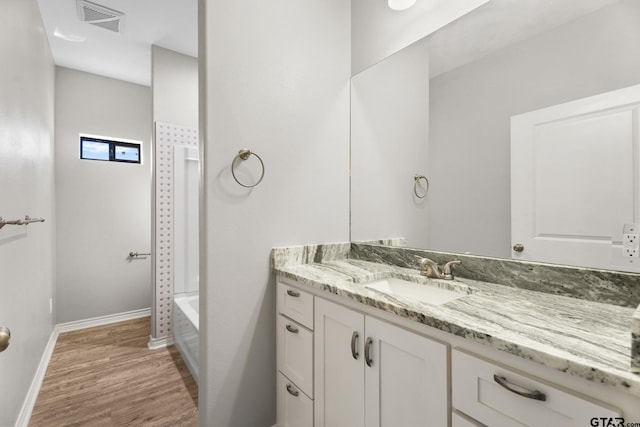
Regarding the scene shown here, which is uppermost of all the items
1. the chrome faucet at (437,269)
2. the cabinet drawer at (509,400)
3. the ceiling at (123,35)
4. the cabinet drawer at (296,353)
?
the ceiling at (123,35)

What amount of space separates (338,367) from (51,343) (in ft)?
10.0

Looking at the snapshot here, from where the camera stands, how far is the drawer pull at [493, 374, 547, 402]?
2.00 ft

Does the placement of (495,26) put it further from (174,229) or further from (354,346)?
(174,229)

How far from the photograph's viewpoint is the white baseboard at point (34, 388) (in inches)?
67.7

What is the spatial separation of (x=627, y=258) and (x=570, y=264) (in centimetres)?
14

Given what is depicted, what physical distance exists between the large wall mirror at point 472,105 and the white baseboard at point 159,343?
6.91ft

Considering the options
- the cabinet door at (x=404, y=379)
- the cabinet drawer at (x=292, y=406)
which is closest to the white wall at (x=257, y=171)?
the cabinet drawer at (x=292, y=406)

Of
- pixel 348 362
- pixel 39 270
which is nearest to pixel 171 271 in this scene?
pixel 39 270

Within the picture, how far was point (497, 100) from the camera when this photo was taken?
47.7 inches

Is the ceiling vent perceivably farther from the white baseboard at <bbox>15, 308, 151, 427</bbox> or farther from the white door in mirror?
the white door in mirror

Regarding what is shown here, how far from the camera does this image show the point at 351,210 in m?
1.84

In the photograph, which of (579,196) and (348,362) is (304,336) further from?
(579,196)

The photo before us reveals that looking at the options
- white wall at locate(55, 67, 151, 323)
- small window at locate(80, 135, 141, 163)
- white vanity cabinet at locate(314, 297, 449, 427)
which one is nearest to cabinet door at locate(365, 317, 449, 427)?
white vanity cabinet at locate(314, 297, 449, 427)

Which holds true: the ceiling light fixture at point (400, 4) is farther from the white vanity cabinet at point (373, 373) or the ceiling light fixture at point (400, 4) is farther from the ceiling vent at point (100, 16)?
the ceiling vent at point (100, 16)
